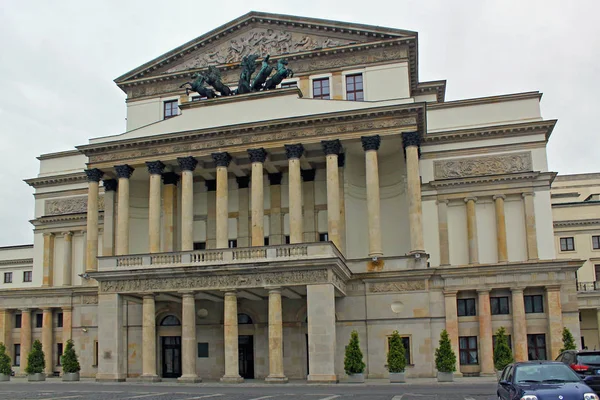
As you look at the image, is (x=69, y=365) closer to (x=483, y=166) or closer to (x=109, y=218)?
(x=109, y=218)

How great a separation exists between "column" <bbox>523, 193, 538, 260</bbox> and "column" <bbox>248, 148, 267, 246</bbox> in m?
16.8

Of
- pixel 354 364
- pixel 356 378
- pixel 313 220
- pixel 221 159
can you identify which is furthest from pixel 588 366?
pixel 221 159

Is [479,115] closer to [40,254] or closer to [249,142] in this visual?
[249,142]

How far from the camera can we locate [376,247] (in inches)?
1617

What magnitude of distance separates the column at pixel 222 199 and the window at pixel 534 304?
62.3 ft

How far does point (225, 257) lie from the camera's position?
38500mm

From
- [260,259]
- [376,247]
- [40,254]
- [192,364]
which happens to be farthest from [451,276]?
[40,254]

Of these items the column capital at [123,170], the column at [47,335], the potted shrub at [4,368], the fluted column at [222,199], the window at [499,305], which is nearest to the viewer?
the fluted column at [222,199]

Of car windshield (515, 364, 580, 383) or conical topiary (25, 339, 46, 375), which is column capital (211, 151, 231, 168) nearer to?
conical topiary (25, 339, 46, 375)

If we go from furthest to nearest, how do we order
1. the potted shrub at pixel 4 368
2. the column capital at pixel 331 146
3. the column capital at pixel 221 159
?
the potted shrub at pixel 4 368, the column capital at pixel 221 159, the column capital at pixel 331 146

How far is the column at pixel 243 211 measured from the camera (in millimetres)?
47281

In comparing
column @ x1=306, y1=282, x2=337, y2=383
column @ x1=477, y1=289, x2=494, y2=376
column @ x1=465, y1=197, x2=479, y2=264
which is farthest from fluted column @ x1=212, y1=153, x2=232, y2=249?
column @ x1=477, y1=289, x2=494, y2=376

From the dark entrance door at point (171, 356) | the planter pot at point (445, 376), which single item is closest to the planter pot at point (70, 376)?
the dark entrance door at point (171, 356)

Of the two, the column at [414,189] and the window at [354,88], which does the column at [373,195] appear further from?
the window at [354,88]
